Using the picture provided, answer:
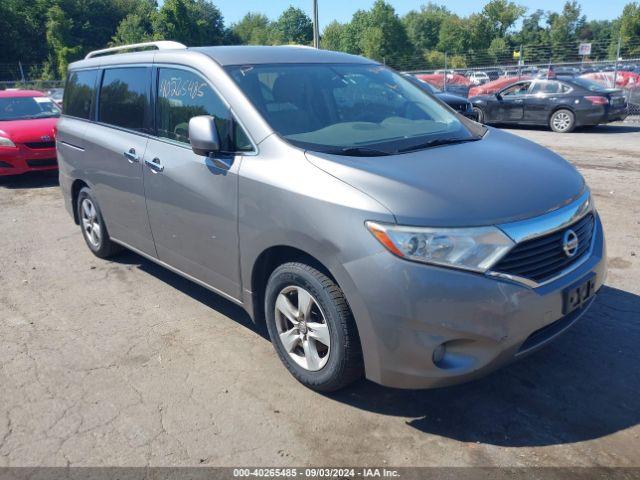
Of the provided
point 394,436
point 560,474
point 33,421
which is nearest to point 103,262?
point 33,421

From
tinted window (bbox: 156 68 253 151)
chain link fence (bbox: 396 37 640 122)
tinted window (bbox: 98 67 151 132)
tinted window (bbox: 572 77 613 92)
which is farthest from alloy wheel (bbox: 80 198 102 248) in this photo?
chain link fence (bbox: 396 37 640 122)

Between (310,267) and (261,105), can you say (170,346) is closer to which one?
(310,267)

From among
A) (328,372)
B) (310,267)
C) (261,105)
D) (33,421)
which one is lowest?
(33,421)

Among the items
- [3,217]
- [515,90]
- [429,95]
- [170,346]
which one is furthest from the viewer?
[515,90]

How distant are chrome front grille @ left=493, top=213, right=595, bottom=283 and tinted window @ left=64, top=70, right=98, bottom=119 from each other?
413cm

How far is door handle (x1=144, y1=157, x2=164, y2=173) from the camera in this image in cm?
390

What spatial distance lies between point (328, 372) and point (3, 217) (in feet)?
21.0

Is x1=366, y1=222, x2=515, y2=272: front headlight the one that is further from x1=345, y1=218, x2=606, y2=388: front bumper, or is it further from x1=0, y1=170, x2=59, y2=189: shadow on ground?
x1=0, y1=170, x2=59, y2=189: shadow on ground

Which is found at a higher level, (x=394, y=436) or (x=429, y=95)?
(x=429, y=95)

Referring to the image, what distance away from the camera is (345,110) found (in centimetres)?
367

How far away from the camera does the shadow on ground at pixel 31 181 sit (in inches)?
381

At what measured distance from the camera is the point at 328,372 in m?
3.00

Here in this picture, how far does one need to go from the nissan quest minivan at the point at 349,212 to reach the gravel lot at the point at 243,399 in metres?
0.32

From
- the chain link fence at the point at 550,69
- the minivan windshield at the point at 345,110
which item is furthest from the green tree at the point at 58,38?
the minivan windshield at the point at 345,110
